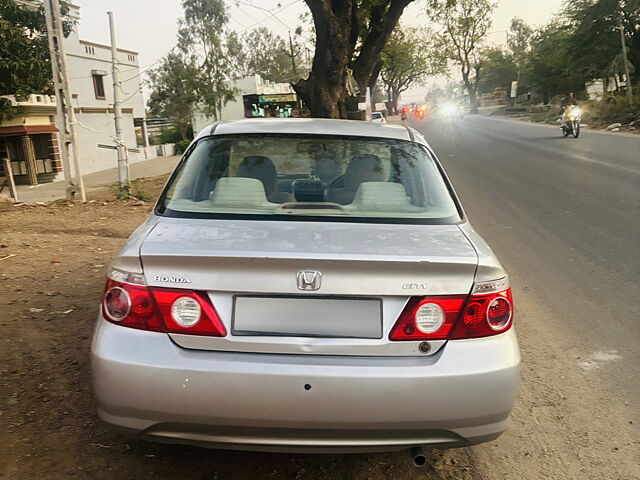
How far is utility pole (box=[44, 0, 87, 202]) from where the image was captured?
11.7 m

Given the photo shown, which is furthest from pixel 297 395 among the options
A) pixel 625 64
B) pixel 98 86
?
pixel 625 64

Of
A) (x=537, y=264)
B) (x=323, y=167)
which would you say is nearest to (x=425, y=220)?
(x=323, y=167)

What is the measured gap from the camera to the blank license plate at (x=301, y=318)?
7.58 ft

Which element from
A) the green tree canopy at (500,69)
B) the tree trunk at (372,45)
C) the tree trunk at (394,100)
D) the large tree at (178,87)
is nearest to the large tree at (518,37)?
the green tree canopy at (500,69)

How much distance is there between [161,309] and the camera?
7.75ft

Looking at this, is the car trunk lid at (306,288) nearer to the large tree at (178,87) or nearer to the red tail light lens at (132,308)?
the red tail light lens at (132,308)

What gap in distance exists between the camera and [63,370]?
3.80m

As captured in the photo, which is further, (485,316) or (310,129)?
(310,129)

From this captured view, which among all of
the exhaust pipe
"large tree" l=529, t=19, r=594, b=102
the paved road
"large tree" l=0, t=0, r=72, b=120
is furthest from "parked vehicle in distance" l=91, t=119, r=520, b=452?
"large tree" l=529, t=19, r=594, b=102

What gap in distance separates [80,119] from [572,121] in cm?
2383

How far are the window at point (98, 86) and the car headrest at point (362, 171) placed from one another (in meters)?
33.5

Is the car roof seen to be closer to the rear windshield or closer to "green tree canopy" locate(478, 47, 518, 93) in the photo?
the rear windshield

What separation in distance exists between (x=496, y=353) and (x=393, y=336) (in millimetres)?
430

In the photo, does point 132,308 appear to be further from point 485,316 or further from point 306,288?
point 485,316
